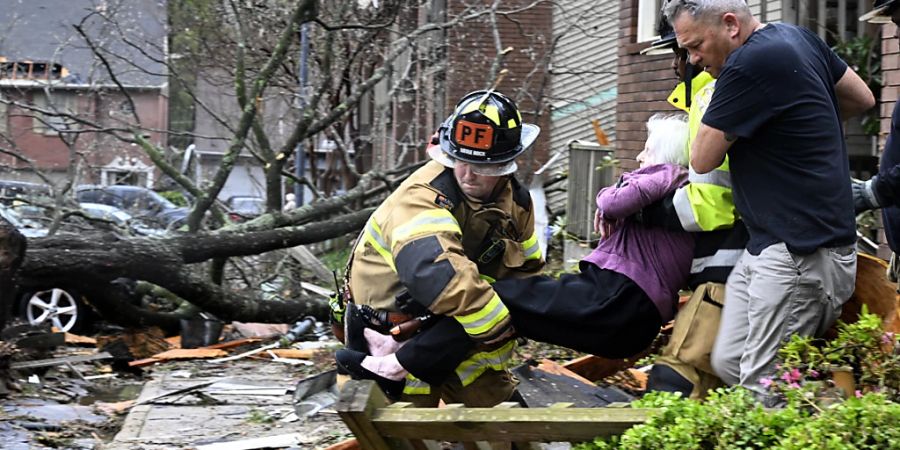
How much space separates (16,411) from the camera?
7.79 metres

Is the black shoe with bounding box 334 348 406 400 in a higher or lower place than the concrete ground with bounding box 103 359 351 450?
higher

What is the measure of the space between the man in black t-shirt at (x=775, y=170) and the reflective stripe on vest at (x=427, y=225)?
92cm

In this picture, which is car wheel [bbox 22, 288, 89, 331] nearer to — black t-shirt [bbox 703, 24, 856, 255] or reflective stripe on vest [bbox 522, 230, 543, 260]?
reflective stripe on vest [bbox 522, 230, 543, 260]

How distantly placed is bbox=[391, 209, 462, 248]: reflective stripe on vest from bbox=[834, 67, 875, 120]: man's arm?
60.4 inches

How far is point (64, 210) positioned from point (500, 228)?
8.17 meters

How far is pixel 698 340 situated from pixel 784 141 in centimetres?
80

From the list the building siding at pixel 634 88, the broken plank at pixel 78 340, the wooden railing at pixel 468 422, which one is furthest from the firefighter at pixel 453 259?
the broken plank at pixel 78 340

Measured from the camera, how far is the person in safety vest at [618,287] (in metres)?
4.12

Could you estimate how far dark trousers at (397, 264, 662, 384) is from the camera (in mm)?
4121

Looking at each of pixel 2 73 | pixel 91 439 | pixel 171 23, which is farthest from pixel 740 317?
pixel 171 23

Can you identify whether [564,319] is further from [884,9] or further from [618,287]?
[884,9]

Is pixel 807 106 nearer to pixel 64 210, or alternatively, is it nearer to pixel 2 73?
pixel 64 210

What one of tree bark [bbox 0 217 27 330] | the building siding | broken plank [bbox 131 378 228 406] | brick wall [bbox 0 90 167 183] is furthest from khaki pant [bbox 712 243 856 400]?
brick wall [bbox 0 90 167 183]

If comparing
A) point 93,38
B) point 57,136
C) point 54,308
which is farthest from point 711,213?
point 93,38
